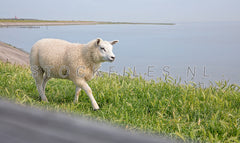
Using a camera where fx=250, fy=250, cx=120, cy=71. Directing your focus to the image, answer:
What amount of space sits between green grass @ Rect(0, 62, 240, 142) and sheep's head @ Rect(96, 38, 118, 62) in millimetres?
766

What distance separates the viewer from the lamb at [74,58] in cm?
335

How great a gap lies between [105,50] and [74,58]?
0.47 metres

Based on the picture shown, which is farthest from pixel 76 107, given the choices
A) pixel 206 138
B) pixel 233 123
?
pixel 233 123

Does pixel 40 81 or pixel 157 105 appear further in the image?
pixel 40 81

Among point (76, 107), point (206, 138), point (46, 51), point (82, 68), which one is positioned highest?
point (46, 51)

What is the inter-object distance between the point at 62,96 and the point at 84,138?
12.4 ft

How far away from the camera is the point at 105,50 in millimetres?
3270

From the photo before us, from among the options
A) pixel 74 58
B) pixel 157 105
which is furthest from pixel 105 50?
pixel 157 105

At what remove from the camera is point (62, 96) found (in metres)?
4.34

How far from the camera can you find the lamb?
132 inches

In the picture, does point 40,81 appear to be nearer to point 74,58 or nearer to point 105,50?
point 74,58

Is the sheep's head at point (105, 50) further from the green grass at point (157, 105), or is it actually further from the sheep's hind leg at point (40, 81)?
the sheep's hind leg at point (40, 81)

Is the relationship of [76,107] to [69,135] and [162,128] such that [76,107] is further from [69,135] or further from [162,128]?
[69,135]

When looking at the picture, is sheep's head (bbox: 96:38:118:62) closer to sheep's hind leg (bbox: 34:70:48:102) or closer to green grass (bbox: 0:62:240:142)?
green grass (bbox: 0:62:240:142)
